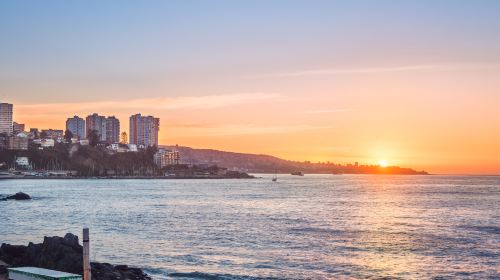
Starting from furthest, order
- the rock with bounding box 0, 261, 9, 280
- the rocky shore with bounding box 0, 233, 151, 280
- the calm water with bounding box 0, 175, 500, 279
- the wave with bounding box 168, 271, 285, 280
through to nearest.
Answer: the calm water with bounding box 0, 175, 500, 279 → the wave with bounding box 168, 271, 285, 280 → the rocky shore with bounding box 0, 233, 151, 280 → the rock with bounding box 0, 261, 9, 280

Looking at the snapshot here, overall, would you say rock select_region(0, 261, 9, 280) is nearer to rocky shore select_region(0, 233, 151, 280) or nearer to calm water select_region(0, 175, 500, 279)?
rocky shore select_region(0, 233, 151, 280)

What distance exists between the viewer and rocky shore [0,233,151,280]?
26.7 m

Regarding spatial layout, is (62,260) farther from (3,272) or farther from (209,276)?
(209,276)

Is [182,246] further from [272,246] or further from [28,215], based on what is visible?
[28,215]

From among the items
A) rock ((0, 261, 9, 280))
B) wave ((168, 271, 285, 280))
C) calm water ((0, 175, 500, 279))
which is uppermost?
rock ((0, 261, 9, 280))

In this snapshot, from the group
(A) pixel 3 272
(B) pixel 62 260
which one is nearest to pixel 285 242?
(B) pixel 62 260

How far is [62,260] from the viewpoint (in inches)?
1065

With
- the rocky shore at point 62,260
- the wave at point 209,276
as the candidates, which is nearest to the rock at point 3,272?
the rocky shore at point 62,260

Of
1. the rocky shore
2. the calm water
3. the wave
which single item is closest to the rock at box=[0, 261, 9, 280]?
the rocky shore

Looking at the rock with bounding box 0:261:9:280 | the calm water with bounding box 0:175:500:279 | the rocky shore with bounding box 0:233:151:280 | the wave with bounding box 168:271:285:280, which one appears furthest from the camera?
the calm water with bounding box 0:175:500:279

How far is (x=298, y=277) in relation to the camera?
102ft

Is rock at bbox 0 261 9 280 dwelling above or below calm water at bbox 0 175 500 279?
above

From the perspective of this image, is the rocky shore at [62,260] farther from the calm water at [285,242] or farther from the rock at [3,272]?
the calm water at [285,242]

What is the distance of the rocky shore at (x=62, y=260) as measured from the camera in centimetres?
2672
